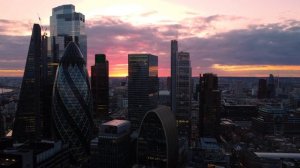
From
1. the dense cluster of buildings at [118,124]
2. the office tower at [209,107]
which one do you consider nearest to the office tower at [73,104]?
the dense cluster of buildings at [118,124]

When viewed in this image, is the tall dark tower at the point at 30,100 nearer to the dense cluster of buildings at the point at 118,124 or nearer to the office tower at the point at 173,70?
the dense cluster of buildings at the point at 118,124

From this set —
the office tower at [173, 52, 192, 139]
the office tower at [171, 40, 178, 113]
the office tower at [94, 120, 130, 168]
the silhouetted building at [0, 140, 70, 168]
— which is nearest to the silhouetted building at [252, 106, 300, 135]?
the office tower at [173, 52, 192, 139]

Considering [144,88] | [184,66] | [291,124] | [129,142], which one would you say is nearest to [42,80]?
[144,88]

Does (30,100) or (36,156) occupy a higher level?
(30,100)

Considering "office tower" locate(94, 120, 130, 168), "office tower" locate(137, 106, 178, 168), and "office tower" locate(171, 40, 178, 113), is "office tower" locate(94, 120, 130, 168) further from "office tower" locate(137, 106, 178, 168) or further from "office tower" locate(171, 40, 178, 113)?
"office tower" locate(171, 40, 178, 113)

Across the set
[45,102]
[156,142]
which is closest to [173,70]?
[45,102]

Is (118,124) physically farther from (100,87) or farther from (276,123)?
(276,123)

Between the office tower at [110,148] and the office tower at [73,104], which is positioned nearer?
the office tower at [110,148]
